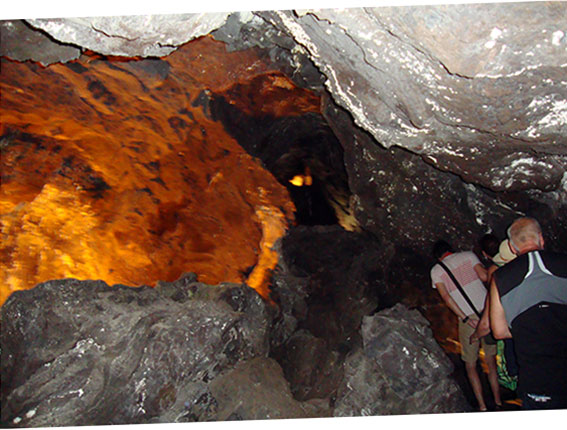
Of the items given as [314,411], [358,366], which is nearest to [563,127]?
[358,366]

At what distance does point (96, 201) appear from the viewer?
191 inches

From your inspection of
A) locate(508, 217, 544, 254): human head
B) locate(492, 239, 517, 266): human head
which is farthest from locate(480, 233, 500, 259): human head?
locate(508, 217, 544, 254): human head

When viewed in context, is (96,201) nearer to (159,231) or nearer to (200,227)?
(159,231)

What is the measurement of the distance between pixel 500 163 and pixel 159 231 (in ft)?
13.9

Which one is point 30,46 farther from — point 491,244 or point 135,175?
point 491,244

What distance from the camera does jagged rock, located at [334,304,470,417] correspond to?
11.2 ft

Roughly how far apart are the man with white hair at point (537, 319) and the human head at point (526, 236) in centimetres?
9

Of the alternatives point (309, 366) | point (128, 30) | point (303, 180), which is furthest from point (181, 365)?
point (303, 180)

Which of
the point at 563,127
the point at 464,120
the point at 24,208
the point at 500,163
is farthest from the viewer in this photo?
the point at 24,208

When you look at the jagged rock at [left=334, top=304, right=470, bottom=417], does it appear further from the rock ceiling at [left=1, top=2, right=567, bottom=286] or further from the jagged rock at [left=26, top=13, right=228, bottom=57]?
the jagged rock at [left=26, top=13, right=228, bottom=57]

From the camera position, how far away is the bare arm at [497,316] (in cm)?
193

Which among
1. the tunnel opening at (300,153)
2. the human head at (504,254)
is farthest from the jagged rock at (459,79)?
the tunnel opening at (300,153)

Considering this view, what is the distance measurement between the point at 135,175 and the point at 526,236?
435cm

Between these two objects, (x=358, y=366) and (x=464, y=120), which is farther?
(x=358, y=366)
